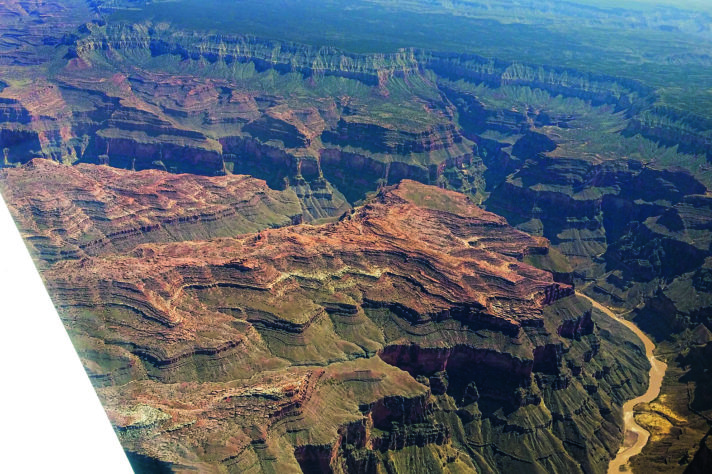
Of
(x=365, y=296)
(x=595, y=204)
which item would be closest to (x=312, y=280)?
(x=365, y=296)

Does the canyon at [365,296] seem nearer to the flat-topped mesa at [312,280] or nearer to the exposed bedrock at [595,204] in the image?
the flat-topped mesa at [312,280]

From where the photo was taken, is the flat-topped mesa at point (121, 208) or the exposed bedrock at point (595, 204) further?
the exposed bedrock at point (595, 204)

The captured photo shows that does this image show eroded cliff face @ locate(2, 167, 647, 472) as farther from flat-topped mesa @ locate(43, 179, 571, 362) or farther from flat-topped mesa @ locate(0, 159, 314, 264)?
flat-topped mesa @ locate(0, 159, 314, 264)

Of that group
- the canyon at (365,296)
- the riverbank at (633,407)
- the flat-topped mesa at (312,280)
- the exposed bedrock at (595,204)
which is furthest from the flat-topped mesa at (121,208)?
the riverbank at (633,407)

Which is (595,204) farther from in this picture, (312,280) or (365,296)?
(312,280)

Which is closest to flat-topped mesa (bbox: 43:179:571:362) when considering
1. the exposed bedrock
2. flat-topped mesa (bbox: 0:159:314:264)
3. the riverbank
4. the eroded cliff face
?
the eroded cliff face

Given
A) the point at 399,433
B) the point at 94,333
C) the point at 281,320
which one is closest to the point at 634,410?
the point at 399,433

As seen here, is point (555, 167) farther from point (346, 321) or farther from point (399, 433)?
point (399, 433)
